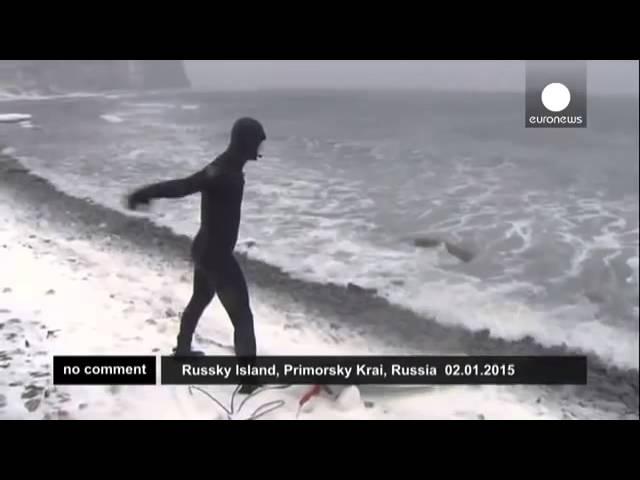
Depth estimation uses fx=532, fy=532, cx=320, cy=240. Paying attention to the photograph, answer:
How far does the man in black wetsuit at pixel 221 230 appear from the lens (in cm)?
231

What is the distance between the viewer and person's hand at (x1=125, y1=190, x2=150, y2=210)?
2.29m

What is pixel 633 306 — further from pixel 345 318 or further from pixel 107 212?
pixel 107 212

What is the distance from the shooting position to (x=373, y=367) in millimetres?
2418

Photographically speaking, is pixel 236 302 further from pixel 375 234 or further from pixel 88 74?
pixel 88 74

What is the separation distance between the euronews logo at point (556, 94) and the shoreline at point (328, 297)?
3.27ft

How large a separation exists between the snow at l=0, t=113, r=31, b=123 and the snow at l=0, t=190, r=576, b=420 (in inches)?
19.1

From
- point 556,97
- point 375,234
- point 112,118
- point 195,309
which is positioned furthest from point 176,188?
point 556,97

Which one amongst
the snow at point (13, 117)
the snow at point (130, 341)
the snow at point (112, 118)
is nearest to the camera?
the snow at point (130, 341)

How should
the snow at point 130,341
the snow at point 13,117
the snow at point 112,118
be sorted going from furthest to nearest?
the snow at point 112,118 → the snow at point 13,117 → the snow at point 130,341

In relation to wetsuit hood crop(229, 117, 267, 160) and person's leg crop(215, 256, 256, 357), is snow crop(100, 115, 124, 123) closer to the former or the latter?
wetsuit hood crop(229, 117, 267, 160)

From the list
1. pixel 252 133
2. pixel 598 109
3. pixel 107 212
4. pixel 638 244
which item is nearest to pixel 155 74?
pixel 252 133

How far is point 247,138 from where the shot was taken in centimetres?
231
